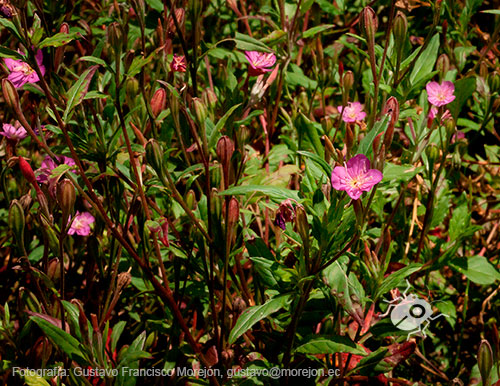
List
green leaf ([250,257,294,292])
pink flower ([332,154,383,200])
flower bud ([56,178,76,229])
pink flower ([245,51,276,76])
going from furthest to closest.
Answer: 1. pink flower ([245,51,276,76])
2. green leaf ([250,257,294,292])
3. flower bud ([56,178,76,229])
4. pink flower ([332,154,383,200])

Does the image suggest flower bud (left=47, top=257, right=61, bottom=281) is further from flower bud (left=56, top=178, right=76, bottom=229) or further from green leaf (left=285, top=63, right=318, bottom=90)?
green leaf (left=285, top=63, right=318, bottom=90)

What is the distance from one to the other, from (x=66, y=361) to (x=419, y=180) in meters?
1.07

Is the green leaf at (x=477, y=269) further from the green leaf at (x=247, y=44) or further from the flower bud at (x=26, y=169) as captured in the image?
the flower bud at (x=26, y=169)

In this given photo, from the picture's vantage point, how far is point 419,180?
1639 millimetres

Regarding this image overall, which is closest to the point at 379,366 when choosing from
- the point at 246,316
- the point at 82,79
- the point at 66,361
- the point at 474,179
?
the point at 246,316

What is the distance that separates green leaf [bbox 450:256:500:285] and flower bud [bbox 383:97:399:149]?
69cm

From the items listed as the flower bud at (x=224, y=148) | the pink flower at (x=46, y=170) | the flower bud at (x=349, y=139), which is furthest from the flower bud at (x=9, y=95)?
the flower bud at (x=349, y=139)

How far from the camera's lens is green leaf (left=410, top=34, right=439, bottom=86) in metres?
1.39

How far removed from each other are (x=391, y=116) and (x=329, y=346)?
456 mm

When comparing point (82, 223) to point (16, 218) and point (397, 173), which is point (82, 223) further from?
point (397, 173)

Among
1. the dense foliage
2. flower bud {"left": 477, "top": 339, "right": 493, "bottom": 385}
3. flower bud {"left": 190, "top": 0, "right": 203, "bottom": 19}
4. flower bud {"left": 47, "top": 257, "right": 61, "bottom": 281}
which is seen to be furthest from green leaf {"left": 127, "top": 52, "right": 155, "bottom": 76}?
flower bud {"left": 477, "top": 339, "right": 493, "bottom": 385}

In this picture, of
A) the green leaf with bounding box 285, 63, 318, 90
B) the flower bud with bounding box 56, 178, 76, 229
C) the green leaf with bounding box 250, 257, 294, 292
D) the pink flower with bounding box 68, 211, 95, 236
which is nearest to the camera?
the flower bud with bounding box 56, 178, 76, 229

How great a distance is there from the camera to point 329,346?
43.1 inches

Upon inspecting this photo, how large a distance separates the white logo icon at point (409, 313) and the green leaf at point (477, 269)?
239 mm
